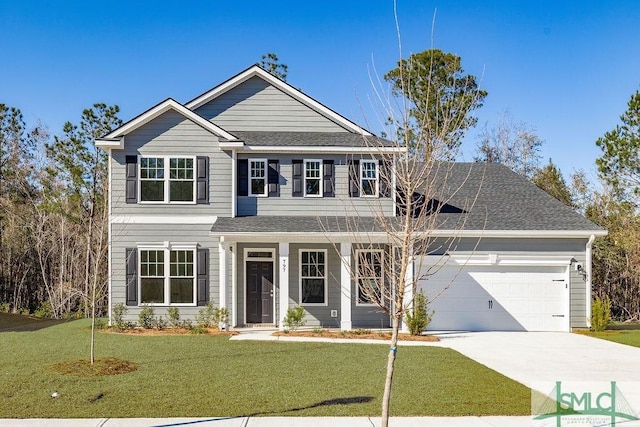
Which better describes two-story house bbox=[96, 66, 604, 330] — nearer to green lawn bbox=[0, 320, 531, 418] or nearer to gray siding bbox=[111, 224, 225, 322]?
gray siding bbox=[111, 224, 225, 322]

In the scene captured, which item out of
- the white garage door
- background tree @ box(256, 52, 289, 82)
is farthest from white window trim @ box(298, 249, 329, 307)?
background tree @ box(256, 52, 289, 82)

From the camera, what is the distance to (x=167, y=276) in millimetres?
18203

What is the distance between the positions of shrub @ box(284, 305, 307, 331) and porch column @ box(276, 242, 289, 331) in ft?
0.65

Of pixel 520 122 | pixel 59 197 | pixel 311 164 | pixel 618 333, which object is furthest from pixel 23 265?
pixel 520 122

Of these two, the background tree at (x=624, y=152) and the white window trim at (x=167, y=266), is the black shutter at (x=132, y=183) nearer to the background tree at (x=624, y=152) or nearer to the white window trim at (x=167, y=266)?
the white window trim at (x=167, y=266)

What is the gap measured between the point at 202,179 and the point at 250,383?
9.62 metres

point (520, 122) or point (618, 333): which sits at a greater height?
point (520, 122)

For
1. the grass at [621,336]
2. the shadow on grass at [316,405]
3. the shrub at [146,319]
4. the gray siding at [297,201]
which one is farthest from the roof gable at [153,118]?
the grass at [621,336]

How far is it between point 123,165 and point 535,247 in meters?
12.3

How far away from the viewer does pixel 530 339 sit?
54.1 feet

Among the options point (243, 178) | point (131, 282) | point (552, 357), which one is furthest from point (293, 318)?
point (552, 357)

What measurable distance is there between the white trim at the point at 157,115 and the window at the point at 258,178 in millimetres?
1133

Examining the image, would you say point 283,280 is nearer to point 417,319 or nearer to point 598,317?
point 417,319

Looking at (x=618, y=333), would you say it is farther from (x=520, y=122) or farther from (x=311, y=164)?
(x=520, y=122)
